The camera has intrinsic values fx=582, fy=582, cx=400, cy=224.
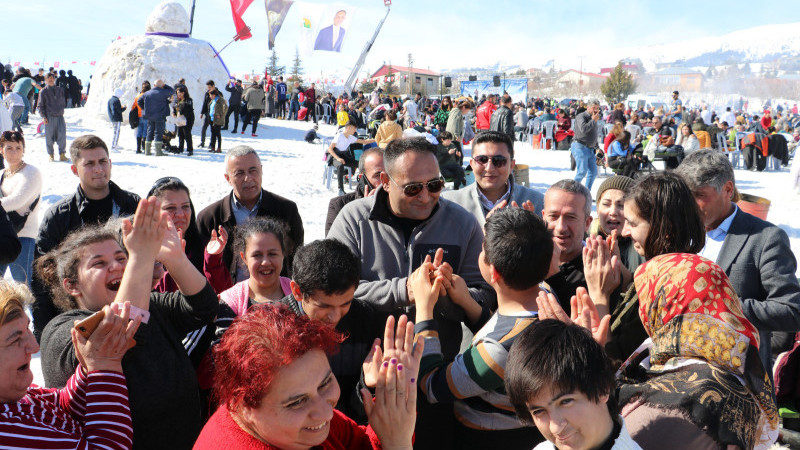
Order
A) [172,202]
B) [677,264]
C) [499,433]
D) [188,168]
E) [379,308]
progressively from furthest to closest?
[188,168] < [172,202] < [379,308] < [499,433] < [677,264]

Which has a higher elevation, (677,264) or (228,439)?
(677,264)

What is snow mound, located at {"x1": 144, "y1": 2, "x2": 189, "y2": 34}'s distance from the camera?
21234 mm

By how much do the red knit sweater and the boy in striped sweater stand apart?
1.45 feet

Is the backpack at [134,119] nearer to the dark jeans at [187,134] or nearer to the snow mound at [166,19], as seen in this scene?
the dark jeans at [187,134]

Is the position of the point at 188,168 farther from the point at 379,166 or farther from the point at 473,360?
the point at 473,360

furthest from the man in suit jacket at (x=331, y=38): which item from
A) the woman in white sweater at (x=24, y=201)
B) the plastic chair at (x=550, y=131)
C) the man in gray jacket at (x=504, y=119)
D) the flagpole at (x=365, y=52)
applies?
the woman in white sweater at (x=24, y=201)

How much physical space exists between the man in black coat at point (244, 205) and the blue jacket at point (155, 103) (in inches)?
447

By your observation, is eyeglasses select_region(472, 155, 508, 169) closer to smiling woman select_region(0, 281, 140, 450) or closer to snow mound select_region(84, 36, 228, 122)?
smiling woman select_region(0, 281, 140, 450)

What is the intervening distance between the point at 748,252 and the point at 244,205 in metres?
3.27

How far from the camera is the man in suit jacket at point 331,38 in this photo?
94.4 ft

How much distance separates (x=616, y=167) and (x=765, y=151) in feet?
23.4

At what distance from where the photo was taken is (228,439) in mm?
1462

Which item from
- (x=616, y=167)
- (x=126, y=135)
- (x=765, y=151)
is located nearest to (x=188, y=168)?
(x=126, y=135)

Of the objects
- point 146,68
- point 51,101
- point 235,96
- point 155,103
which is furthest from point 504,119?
point 146,68
